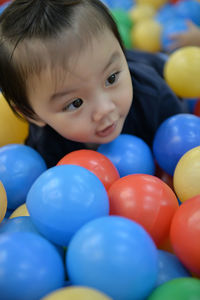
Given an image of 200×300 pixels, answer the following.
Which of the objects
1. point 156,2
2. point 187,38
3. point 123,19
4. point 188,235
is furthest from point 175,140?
point 156,2

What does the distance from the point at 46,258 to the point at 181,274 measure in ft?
0.74

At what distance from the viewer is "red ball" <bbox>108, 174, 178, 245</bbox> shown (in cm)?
64

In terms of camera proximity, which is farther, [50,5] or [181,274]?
[50,5]

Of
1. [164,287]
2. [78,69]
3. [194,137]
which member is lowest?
[194,137]

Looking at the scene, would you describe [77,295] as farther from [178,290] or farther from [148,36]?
[148,36]

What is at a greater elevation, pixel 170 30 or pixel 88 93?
pixel 88 93

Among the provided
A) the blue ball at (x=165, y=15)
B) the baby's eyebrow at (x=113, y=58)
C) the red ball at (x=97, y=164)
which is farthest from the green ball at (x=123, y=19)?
the red ball at (x=97, y=164)

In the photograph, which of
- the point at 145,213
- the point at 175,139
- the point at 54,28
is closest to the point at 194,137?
the point at 175,139

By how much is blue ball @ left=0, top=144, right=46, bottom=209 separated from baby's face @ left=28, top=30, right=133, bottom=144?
0.11m

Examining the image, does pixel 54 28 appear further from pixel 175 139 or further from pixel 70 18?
pixel 175 139

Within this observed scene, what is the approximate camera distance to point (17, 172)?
0.85 meters

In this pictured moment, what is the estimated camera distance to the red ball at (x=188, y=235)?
1.83ft

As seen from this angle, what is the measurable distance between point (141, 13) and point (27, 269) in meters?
1.62

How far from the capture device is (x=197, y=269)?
1.87 ft
